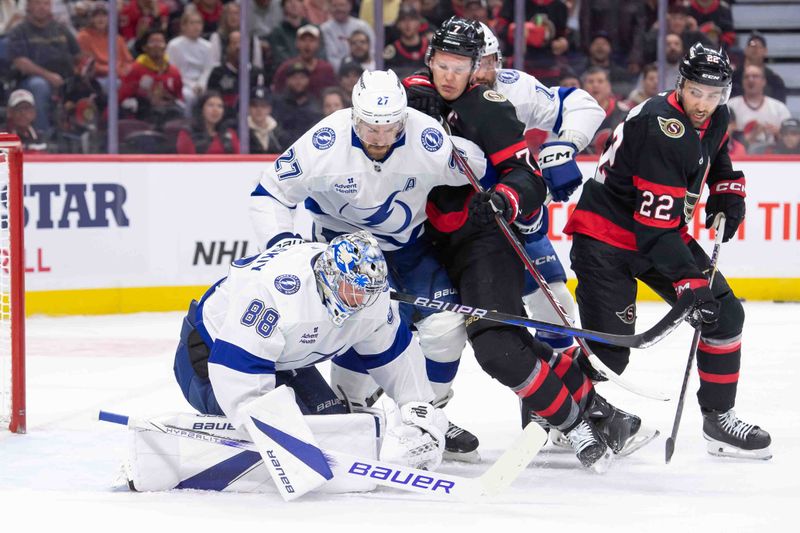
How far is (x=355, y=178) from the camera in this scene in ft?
10.5

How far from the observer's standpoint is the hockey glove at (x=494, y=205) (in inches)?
127

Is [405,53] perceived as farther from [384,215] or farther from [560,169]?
[384,215]

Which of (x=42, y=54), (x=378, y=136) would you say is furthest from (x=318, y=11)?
(x=378, y=136)

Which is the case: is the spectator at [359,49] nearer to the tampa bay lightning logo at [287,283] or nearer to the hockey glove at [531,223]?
the hockey glove at [531,223]

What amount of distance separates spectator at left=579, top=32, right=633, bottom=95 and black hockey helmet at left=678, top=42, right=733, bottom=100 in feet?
11.4

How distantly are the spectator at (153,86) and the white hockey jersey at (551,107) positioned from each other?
114 inches

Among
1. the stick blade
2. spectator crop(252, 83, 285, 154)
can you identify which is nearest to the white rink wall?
spectator crop(252, 83, 285, 154)

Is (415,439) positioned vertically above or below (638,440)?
above

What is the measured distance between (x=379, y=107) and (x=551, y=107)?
0.88m

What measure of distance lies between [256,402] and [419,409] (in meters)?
0.45

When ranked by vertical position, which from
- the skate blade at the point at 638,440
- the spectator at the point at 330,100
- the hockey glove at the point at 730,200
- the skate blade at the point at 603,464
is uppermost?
the hockey glove at the point at 730,200

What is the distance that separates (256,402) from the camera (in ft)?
9.20

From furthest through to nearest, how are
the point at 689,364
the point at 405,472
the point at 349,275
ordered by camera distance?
the point at 689,364, the point at 405,472, the point at 349,275

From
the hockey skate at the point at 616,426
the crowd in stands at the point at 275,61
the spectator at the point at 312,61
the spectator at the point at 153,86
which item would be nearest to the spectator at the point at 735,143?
the crowd in stands at the point at 275,61
